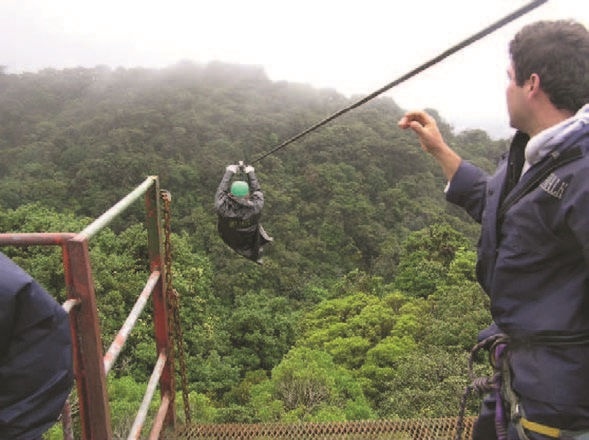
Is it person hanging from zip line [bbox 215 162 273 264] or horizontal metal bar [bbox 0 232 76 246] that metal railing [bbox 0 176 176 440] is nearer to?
horizontal metal bar [bbox 0 232 76 246]

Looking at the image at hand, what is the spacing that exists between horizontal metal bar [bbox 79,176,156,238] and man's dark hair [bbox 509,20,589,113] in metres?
0.99

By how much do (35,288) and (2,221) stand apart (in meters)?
19.4

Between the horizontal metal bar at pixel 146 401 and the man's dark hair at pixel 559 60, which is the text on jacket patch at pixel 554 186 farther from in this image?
the horizontal metal bar at pixel 146 401

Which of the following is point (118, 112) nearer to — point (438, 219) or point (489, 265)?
point (438, 219)

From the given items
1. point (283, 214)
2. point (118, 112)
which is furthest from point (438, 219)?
point (118, 112)

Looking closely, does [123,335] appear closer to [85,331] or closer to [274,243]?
[85,331]

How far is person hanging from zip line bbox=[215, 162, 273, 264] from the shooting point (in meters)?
3.60

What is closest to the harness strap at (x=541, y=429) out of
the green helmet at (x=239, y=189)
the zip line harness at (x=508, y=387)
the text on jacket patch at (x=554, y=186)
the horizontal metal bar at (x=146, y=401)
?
the zip line harness at (x=508, y=387)

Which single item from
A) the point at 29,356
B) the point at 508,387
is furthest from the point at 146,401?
the point at 508,387

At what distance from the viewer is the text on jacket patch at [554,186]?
1.11 metres

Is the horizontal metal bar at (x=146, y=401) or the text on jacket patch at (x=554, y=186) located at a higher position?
the text on jacket patch at (x=554, y=186)

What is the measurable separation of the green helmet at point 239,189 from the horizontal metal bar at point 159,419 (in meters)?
1.48

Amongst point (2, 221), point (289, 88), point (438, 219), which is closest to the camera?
point (2, 221)

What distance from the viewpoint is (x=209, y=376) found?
51.7 feet
